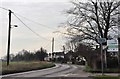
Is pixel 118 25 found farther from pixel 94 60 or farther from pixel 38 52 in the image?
pixel 38 52

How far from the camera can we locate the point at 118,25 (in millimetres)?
46188

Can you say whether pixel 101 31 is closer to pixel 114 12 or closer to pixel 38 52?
pixel 114 12

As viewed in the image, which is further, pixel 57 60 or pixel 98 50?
pixel 57 60

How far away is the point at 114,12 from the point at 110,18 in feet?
3.68

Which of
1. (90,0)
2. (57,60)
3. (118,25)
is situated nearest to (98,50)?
(118,25)

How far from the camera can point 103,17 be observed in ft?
156

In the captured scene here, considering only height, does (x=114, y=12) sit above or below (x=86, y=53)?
above

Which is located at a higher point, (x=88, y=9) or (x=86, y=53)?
(x=88, y=9)

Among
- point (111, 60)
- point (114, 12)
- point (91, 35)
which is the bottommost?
point (111, 60)

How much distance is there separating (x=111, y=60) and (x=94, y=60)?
Answer: 257cm

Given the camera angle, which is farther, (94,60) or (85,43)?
(85,43)

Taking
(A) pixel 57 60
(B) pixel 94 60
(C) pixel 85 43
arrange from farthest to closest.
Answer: (A) pixel 57 60 → (C) pixel 85 43 → (B) pixel 94 60

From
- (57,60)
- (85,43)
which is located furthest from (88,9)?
(57,60)

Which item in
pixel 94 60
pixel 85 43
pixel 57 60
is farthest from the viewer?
pixel 57 60
